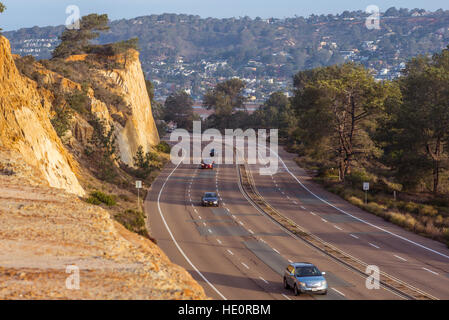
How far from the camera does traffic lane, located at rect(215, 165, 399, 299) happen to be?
914 inches

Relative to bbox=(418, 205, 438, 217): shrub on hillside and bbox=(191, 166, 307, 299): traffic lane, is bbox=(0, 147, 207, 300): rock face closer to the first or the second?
bbox=(191, 166, 307, 299): traffic lane

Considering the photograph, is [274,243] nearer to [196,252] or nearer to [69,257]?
[196,252]

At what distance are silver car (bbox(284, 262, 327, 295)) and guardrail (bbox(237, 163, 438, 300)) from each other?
3.22 meters

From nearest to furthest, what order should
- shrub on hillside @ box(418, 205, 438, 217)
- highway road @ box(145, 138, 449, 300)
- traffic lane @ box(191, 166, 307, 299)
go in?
highway road @ box(145, 138, 449, 300)
traffic lane @ box(191, 166, 307, 299)
shrub on hillside @ box(418, 205, 438, 217)

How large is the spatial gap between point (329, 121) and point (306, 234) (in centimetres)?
2489

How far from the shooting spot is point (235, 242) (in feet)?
109

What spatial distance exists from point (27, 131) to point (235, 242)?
43.1 ft

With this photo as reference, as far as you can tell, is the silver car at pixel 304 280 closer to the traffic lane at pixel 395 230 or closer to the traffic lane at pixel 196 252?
the traffic lane at pixel 196 252

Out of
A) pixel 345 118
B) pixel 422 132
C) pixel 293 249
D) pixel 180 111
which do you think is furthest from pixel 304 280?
pixel 180 111

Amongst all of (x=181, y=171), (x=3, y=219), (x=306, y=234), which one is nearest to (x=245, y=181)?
(x=181, y=171)

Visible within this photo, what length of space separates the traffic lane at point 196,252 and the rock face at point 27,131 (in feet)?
20.8

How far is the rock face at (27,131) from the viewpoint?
31.1m

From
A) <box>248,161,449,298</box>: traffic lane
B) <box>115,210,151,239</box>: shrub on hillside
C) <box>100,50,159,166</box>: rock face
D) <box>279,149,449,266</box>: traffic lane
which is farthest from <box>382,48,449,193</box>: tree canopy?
<box>115,210,151,239</box>: shrub on hillside
